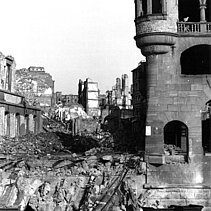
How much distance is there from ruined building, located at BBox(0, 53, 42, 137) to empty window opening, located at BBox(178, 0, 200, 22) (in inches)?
610

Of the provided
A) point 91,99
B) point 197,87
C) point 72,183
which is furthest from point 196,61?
point 91,99

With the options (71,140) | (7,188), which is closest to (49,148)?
(71,140)

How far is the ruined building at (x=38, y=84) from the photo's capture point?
6200cm

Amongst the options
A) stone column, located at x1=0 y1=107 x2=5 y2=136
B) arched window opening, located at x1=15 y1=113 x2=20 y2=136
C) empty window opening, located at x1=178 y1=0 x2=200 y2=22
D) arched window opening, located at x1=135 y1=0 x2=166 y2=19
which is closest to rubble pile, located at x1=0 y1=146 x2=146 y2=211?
arched window opening, located at x1=135 y1=0 x2=166 y2=19

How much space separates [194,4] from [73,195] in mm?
15516

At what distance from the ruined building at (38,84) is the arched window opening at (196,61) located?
38921 millimetres

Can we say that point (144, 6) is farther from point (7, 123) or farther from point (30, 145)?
point (7, 123)

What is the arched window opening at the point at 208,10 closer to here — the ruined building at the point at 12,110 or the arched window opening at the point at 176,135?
the arched window opening at the point at 176,135

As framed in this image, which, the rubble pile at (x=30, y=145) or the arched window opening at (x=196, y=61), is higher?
the arched window opening at (x=196, y=61)

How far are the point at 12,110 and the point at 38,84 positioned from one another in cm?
3488

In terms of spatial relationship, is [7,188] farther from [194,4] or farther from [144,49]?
[194,4]

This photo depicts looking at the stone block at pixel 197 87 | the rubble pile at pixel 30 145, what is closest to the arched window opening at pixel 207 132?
the stone block at pixel 197 87

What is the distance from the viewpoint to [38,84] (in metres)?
67.1

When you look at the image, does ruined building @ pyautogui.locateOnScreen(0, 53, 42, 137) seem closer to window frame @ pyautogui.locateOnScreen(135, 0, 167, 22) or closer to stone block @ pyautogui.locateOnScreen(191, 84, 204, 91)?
window frame @ pyautogui.locateOnScreen(135, 0, 167, 22)
